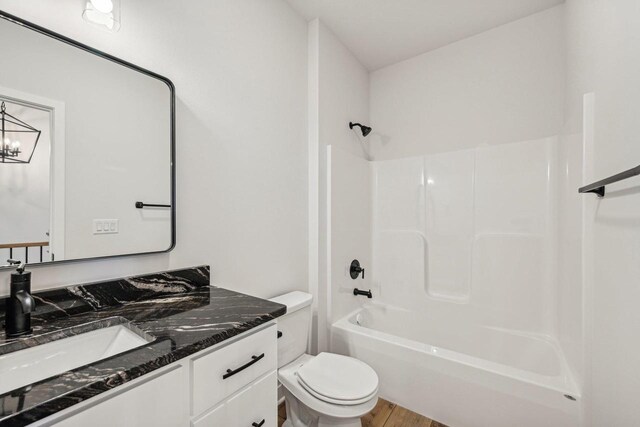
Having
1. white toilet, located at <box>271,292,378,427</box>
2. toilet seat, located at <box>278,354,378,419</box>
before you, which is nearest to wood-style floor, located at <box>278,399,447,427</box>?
white toilet, located at <box>271,292,378,427</box>

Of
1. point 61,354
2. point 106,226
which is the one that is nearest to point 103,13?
point 106,226

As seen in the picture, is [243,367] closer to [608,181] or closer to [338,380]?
[338,380]

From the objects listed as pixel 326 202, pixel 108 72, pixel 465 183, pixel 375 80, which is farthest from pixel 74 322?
pixel 375 80

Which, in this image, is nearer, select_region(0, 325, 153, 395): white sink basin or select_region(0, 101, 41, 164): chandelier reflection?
select_region(0, 325, 153, 395): white sink basin

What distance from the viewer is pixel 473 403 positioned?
153cm

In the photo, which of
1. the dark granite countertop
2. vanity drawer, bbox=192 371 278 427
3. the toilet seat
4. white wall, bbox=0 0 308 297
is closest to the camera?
the dark granite countertop

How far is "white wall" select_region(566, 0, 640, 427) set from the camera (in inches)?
35.1

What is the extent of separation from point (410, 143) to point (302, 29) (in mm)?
1311

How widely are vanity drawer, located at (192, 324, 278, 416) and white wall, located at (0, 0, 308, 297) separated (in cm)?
58

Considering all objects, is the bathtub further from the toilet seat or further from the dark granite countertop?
the dark granite countertop

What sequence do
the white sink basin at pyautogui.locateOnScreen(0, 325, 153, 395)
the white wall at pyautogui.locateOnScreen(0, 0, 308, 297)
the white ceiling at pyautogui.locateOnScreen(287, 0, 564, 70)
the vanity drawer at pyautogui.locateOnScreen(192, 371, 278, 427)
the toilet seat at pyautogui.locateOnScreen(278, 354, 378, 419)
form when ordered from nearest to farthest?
the white sink basin at pyautogui.locateOnScreen(0, 325, 153, 395)
the vanity drawer at pyautogui.locateOnScreen(192, 371, 278, 427)
the white wall at pyautogui.locateOnScreen(0, 0, 308, 297)
the toilet seat at pyautogui.locateOnScreen(278, 354, 378, 419)
the white ceiling at pyautogui.locateOnScreen(287, 0, 564, 70)

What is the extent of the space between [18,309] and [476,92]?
2.87 m

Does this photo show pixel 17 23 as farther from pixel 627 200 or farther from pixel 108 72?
pixel 627 200

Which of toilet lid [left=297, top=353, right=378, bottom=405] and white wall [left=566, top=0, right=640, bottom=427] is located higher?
white wall [left=566, top=0, right=640, bottom=427]
